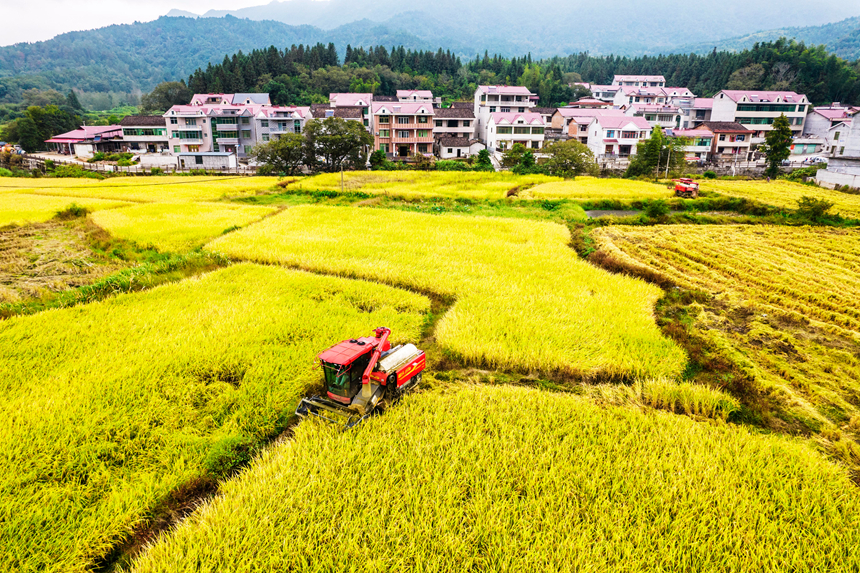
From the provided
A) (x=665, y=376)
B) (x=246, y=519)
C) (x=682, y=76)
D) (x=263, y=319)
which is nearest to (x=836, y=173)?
(x=665, y=376)

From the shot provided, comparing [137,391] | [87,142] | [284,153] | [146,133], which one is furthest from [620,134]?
[87,142]

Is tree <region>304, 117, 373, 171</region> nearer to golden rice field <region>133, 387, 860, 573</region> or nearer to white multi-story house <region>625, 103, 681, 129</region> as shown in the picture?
golden rice field <region>133, 387, 860, 573</region>

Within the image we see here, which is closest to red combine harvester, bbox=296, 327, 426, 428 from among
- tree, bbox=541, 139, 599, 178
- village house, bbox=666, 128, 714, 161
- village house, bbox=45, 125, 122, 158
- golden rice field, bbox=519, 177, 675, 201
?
golden rice field, bbox=519, 177, 675, 201

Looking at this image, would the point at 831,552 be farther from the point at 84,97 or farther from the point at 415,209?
the point at 84,97

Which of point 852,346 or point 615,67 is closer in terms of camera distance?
point 852,346

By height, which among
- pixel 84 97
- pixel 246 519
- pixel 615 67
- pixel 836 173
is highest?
pixel 615 67

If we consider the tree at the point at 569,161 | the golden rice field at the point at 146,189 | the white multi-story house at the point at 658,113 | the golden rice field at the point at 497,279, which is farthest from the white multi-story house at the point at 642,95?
the golden rice field at the point at 497,279
